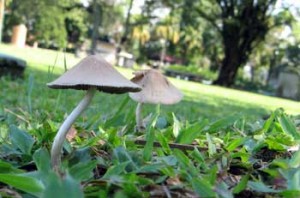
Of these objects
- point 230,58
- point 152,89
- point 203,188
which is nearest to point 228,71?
point 230,58

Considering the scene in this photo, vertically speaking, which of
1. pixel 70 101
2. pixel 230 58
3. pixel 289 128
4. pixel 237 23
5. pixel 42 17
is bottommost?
pixel 70 101

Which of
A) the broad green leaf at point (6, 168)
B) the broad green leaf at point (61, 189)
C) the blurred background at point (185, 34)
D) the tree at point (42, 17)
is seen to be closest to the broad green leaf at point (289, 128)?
the broad green leaf at point (6, 168)

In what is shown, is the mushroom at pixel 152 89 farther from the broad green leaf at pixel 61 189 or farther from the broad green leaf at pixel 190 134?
the broad green leaf at pixel 61 189

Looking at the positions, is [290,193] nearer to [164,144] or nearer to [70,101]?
[164,144]

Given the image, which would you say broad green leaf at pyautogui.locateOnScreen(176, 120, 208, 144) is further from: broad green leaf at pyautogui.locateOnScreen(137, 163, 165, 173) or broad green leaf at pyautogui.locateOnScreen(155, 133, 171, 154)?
broad green leaf at pyautogui.locateOnScreen(137, 163, 165, 173)

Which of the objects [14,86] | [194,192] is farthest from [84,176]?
[14,86]
